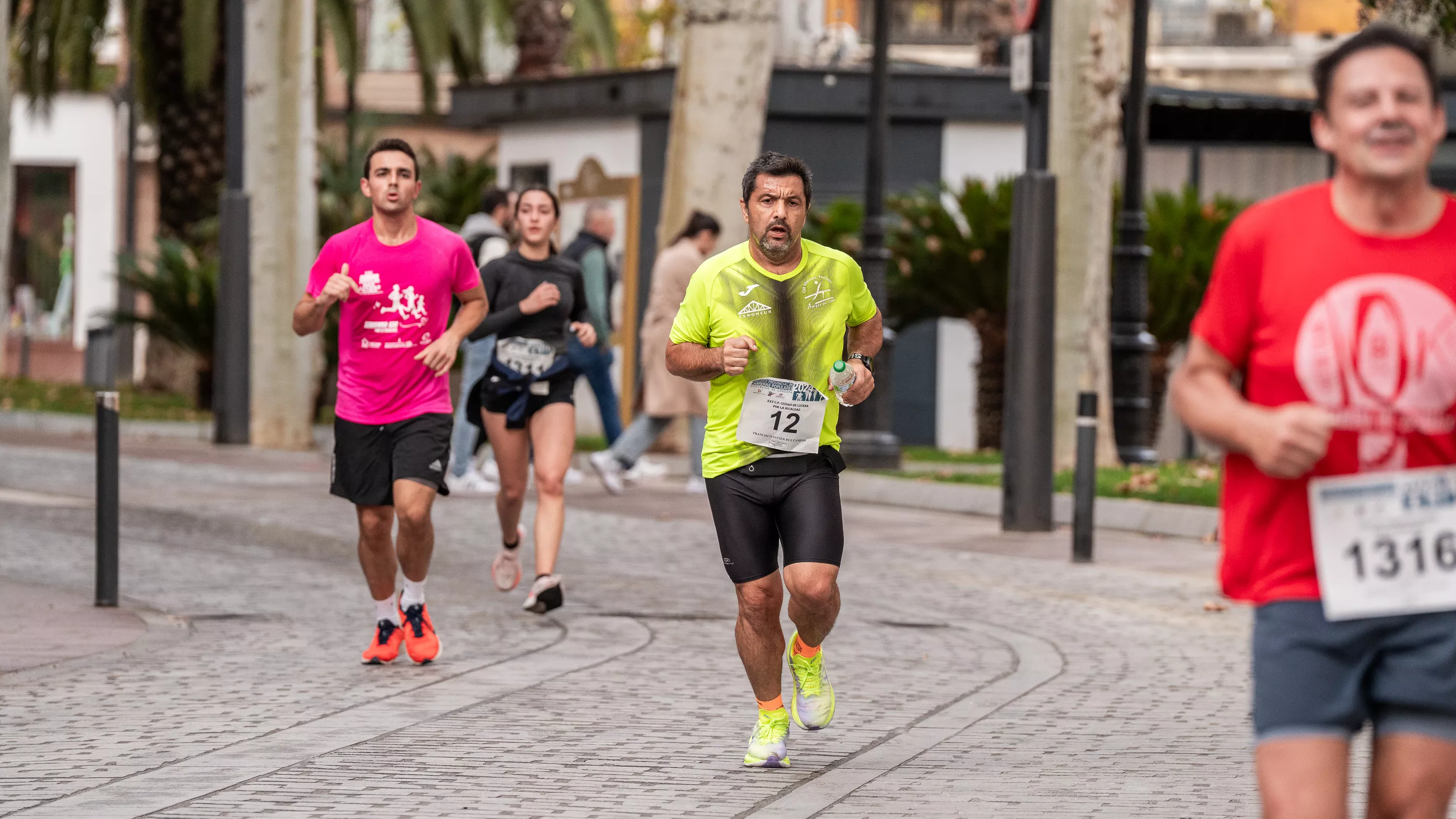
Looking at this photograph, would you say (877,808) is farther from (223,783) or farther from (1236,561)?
(1236,561)

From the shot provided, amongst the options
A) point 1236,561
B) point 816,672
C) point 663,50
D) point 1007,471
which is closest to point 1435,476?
point 1236,561

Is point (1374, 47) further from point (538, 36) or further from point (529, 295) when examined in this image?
point (538, 36)

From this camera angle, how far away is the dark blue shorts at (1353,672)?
384 cm

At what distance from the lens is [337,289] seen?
823 centimetres

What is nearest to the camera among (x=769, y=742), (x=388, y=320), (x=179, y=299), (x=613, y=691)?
(x=769, y=742)

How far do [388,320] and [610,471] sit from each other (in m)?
7.76

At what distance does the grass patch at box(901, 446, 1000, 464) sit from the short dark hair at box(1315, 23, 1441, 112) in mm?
16314

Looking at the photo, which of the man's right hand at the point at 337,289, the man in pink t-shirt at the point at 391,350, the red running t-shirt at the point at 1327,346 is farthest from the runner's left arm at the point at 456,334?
the red running t-shirt at the point at 1327,346

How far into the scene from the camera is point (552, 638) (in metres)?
9.52

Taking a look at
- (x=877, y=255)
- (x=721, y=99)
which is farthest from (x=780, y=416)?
A: (x=721, y=99)

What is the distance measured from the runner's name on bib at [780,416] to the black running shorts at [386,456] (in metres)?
2.14

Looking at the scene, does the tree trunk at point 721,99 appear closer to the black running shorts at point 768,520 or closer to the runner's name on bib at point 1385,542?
the black running shorts at point 768,520

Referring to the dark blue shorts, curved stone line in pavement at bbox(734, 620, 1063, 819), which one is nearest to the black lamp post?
curved stone line in pavement at bbox(734, 620, 1063, 819)

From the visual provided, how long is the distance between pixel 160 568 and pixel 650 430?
16.5 ft
